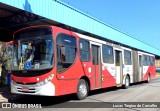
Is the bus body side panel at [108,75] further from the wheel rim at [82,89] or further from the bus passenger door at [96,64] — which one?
the wheel rim at [82,89]

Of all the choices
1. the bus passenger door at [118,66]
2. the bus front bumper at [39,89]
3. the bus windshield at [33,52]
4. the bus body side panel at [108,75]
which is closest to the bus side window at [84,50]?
the bus body side panel at [108,75]

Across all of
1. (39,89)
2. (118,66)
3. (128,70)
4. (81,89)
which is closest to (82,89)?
(81,89)

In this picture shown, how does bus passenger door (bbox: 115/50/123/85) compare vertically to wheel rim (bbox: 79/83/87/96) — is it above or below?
above

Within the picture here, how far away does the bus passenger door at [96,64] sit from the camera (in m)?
13.7

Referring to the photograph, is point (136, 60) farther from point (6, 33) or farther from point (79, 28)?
point (6, 33)

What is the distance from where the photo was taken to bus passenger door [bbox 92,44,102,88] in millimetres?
13734

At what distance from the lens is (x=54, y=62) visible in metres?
10.3

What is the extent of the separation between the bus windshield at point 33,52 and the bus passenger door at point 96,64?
12.3ft

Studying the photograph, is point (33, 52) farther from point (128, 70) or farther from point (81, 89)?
point (128, 70)

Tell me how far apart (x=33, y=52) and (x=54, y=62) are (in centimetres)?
100

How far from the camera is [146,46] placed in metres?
38.0

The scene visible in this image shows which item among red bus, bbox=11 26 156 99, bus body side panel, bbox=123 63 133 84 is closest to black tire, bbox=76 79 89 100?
red bus, bbox=11 26 156 99

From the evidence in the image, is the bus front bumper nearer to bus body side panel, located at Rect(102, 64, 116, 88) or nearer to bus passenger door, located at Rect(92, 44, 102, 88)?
bus passenger door, located at Rect(92, 44, 102, 88)

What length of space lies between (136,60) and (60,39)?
39.4 feet
